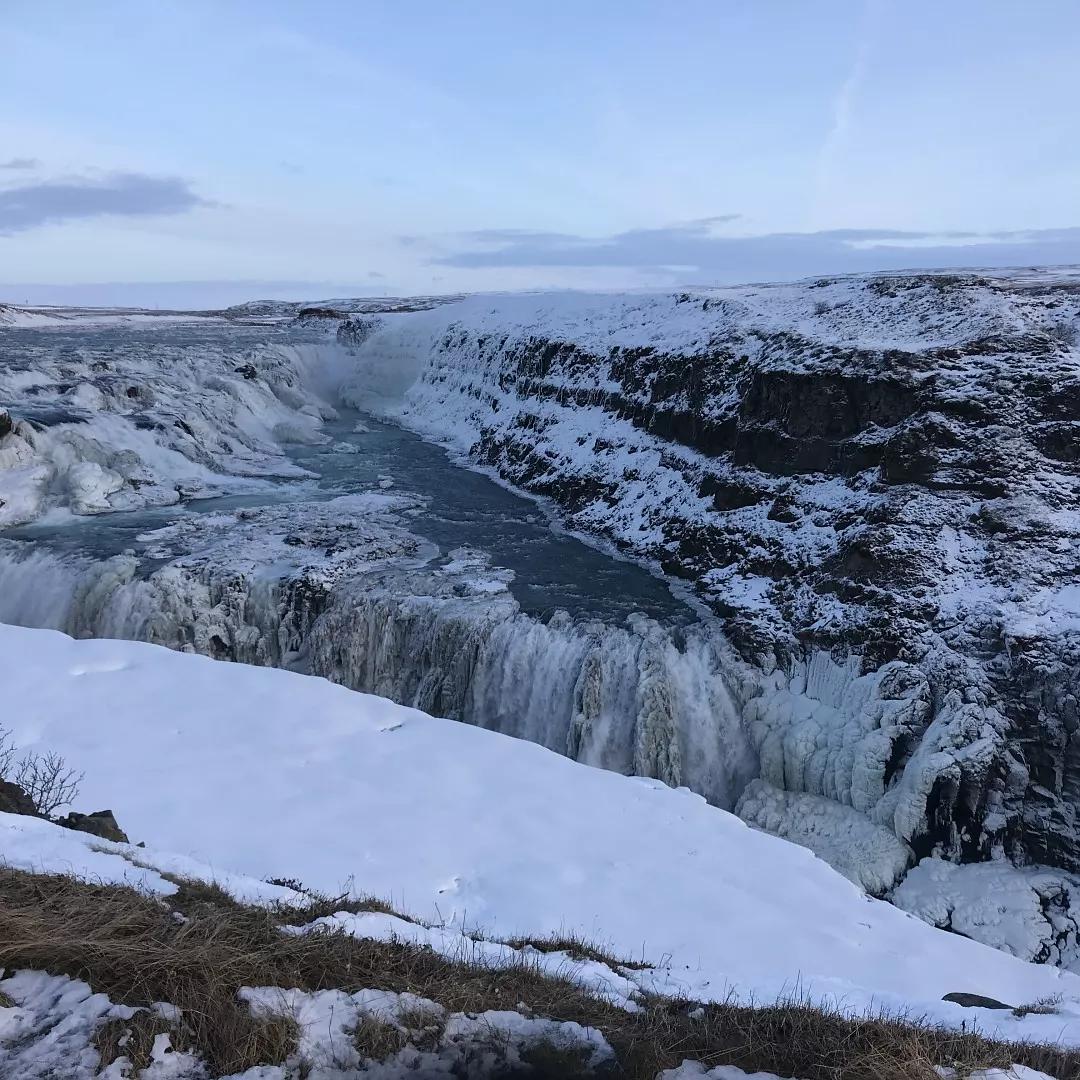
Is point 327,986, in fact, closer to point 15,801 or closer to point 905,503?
point 15,801

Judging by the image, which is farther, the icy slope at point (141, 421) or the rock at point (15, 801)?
the icy slope at point (141, 421)

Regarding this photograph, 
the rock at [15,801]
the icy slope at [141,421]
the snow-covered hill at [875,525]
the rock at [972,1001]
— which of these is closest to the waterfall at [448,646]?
the snow-covered hill at [875,525]

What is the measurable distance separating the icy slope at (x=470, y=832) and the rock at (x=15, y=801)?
1.01 meters

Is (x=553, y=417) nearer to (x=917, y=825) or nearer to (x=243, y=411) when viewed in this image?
(x=243, y=411)

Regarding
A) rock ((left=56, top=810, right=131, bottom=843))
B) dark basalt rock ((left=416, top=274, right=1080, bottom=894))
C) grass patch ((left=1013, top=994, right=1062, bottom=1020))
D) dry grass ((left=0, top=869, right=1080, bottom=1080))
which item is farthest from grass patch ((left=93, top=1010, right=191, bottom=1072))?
dark basalt rock ((left=416, top=274, right=1080, bottom=894))

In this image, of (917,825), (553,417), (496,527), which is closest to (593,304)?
(553,417)

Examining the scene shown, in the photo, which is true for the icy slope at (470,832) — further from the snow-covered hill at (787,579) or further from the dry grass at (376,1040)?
the snow-covered hill at (787,579)

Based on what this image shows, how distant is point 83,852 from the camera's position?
581cm

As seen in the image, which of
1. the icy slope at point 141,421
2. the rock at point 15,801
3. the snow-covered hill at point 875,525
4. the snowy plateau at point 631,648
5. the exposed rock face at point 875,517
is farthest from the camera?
the icy slope at point 141,421

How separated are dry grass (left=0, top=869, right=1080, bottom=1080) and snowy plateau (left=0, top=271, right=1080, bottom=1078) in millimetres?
209

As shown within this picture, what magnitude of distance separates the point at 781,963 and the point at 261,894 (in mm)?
4583

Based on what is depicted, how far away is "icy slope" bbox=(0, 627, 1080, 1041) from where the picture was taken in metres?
7.39

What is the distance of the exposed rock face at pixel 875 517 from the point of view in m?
14.0

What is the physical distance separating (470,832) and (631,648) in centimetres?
841
